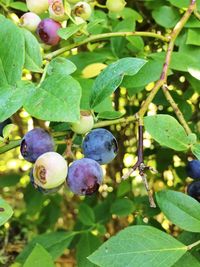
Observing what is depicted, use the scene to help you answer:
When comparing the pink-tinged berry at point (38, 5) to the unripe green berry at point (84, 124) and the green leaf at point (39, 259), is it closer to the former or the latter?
the unripe green berry at point (84, 124)

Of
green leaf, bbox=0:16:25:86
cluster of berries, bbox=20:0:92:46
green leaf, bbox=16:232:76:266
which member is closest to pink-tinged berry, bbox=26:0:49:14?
cluster of berries, bbox=20:0:92:46

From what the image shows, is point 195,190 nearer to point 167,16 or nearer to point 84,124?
point 84,124

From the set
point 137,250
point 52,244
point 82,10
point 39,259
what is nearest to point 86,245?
point 52,244

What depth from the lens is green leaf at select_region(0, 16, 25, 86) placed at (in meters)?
0.74

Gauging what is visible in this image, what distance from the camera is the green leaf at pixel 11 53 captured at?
736 mm

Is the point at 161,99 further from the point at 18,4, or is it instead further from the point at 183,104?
the point at 18,4

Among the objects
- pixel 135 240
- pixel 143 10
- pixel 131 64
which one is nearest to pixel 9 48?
pixel 131 64

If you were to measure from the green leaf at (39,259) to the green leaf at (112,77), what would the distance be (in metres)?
0.26

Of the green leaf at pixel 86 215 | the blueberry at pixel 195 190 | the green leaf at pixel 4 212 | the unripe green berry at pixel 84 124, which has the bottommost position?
the green leaf at pixel 86 215

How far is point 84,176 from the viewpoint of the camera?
0.69 meters

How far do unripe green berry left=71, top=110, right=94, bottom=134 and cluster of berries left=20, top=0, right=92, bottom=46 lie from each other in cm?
20

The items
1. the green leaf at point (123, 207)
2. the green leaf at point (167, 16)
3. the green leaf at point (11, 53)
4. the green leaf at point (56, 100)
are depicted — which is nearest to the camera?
the green leaf at point (56, 100)

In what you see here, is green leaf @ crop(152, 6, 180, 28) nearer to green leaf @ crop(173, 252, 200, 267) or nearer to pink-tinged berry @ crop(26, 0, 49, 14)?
pink-tinged berry @ crop(26, 0, 49, 14)

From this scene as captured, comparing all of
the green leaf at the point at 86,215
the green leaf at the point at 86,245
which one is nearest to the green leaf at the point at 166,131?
the green leaf at the point at 86,245
